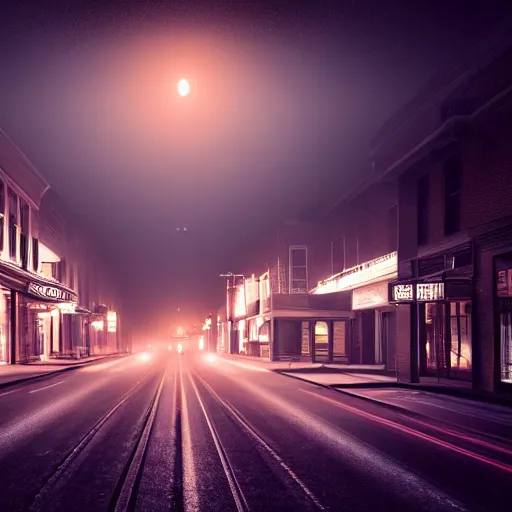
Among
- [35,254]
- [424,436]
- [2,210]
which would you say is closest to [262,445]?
[424,436]

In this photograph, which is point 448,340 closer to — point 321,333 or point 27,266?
point 321,333

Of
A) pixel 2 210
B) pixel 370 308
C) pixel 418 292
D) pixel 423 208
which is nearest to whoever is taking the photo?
pixel 418 292

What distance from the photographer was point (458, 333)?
20938 mm

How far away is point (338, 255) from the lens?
124ft

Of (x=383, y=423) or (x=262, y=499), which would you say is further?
(x=383, y=423)

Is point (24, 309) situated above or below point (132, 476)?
above

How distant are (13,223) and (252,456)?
32.4 metres

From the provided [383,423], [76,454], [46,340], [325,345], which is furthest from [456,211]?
[46,340]

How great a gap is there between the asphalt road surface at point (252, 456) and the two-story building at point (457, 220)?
3826 mm

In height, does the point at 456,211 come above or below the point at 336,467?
above

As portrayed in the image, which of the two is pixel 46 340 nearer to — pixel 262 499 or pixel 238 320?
pixel 238 320

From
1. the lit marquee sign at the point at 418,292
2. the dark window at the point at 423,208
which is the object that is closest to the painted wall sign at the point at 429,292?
the lit marquee sign at the point at 418,292

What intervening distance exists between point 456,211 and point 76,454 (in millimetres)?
16144

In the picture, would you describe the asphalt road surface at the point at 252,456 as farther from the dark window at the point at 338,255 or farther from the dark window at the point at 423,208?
the dark window at the point at 338,255
